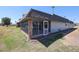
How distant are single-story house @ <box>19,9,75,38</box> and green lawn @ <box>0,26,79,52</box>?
436 mm

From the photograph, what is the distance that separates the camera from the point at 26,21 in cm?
791

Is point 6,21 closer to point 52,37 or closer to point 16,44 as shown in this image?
point 16,44

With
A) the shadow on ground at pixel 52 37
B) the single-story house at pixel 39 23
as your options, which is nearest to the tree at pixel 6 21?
the single-story house at pixel 39 23

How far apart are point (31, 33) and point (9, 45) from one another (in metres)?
1.24

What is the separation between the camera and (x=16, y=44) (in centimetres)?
697

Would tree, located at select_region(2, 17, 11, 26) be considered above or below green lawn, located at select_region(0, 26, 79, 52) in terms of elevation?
above

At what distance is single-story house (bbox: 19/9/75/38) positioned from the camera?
7.54 m

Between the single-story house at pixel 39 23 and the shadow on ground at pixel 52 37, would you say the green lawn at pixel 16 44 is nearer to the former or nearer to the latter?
the shadow on ground at pixel 52 37

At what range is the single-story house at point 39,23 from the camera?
7.54 metres

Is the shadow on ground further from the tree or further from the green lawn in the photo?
the tree

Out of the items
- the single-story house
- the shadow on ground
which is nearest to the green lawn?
the shadow on ground
